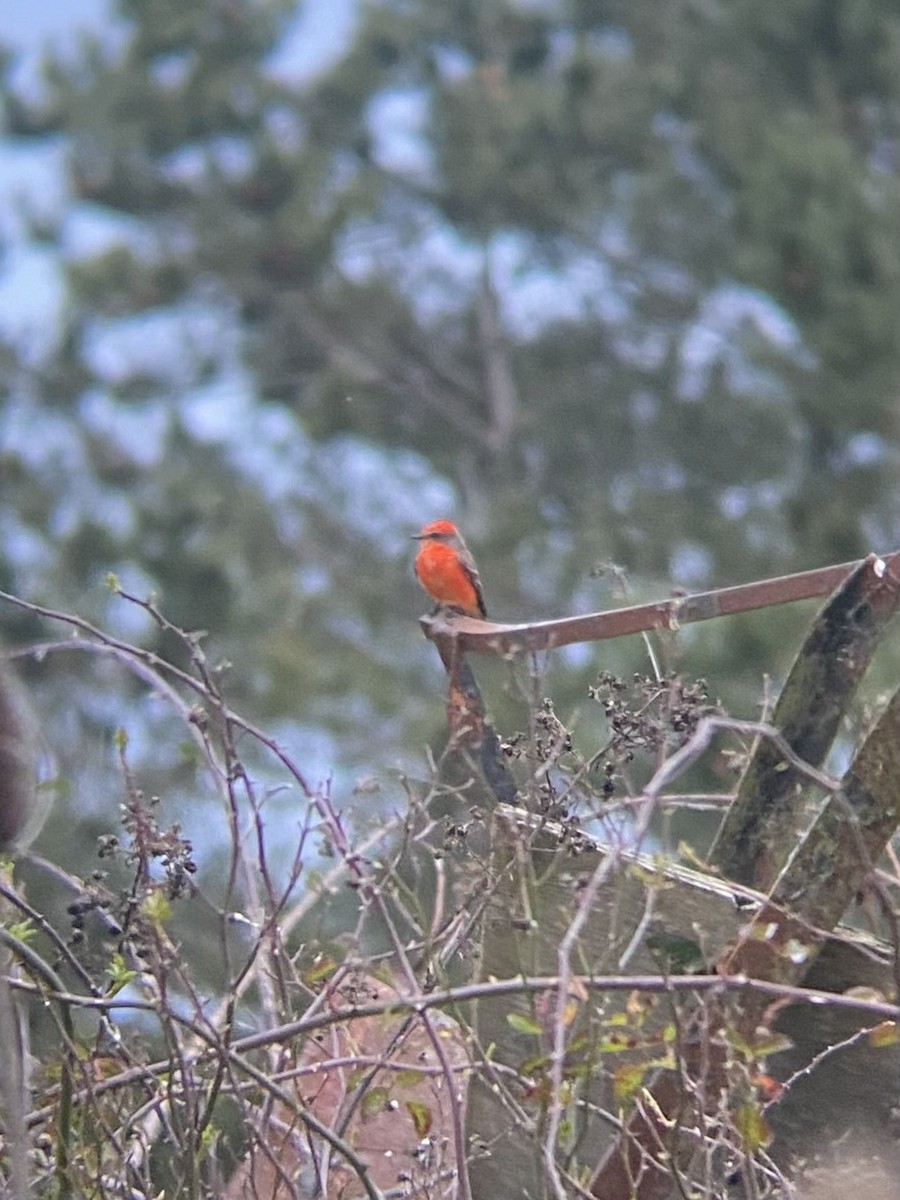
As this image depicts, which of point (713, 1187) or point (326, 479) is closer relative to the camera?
point (713, 1187)

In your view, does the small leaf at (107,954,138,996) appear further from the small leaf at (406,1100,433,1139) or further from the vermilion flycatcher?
the vermilion flycatcher

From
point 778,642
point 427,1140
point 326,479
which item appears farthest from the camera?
point 326,479

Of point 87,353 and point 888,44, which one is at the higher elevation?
point 888,44

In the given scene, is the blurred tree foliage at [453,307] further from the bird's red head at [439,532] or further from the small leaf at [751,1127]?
the small leaf at [751,1127]

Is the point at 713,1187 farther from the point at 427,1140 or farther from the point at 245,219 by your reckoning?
the point at 245,219

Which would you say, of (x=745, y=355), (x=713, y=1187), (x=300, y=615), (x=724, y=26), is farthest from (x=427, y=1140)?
(x=724, y=26)

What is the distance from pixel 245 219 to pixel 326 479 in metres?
2.65

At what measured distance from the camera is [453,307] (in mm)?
21188

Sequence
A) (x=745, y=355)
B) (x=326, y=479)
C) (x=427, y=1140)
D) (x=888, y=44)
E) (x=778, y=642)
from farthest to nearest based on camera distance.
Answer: (x=326, y=479), (x=745, y=355), (x=888, y=44), (x=778, y=642), (x=427, y=1140)

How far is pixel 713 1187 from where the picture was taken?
2.20 metres

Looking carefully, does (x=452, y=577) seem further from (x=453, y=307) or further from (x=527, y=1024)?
(x=453, y=307)

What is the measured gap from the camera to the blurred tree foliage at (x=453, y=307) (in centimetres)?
1516

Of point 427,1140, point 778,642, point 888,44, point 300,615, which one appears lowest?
point 300,615

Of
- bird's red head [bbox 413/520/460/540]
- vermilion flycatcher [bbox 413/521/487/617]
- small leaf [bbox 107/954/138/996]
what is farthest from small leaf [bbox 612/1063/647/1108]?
bird's red head [bbox 413/520/460/540]
